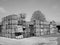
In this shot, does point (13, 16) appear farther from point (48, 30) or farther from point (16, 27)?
point (48, 30)

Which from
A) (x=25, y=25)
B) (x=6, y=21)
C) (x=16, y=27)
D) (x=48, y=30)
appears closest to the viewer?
(x=16, y=27)

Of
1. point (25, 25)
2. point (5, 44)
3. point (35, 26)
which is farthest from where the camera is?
point (35, 26)

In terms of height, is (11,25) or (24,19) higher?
(24,19)

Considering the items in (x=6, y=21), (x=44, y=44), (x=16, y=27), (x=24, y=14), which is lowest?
(x=44, y=44)

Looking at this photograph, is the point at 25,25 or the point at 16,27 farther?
the point at 25,25

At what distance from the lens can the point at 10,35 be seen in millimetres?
8305

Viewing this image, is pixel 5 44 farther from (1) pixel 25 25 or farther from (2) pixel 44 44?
(1) pixel 25 25

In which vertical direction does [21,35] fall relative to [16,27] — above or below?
below

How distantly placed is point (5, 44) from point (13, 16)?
13.0 ft

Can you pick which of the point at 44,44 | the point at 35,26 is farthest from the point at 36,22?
the point at 44,44

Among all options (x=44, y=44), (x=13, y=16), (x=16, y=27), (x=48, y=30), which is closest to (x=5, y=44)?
(x=44, y=44)

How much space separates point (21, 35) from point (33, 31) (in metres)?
2.46

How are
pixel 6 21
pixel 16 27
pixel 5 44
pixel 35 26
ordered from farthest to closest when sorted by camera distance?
pixel 35 26, pixel 6 21, pixel 16 27, pixel 5 44

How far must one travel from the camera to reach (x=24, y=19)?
9.22 metres
